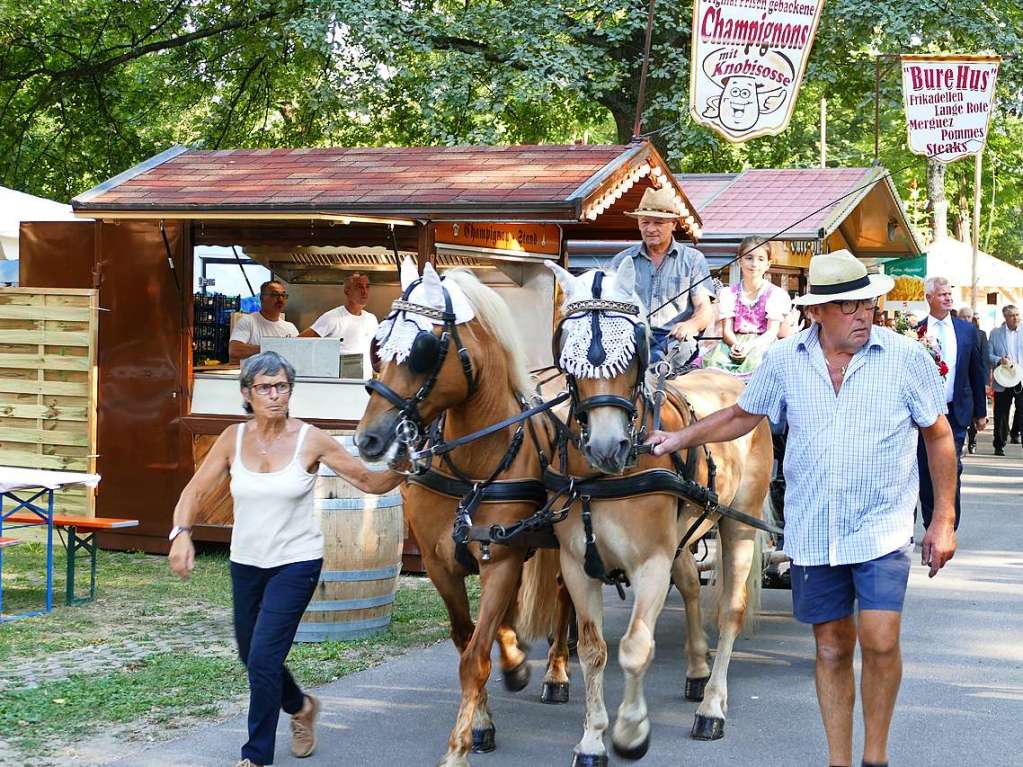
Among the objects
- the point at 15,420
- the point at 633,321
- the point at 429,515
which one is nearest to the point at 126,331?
the point at 15,420

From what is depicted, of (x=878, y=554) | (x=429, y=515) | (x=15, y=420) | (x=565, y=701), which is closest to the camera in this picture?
(x=878, y=554)

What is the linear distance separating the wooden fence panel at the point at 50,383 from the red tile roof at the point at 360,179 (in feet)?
3.70

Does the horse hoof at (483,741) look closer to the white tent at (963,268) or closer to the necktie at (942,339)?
the necktie at (942,339)

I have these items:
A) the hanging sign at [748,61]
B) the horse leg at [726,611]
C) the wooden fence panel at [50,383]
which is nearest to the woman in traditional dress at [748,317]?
the horse leg at [726,611]

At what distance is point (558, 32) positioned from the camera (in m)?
18.9

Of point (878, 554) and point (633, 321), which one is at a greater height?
point (633, 321)

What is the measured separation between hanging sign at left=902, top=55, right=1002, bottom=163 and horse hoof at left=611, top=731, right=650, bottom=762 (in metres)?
12.8

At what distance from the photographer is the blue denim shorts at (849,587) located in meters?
4.75

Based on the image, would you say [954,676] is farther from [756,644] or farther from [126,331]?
[126,331]

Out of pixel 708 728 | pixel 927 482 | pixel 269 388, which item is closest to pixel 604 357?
pixel 269 388

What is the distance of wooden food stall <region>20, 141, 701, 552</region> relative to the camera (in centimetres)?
985

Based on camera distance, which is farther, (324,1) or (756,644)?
(324,1)

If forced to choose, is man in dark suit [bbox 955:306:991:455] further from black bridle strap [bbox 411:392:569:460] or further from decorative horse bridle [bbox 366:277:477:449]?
decorative horse bridle [bbox 366:277:477:449]

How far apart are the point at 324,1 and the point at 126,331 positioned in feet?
30.3
